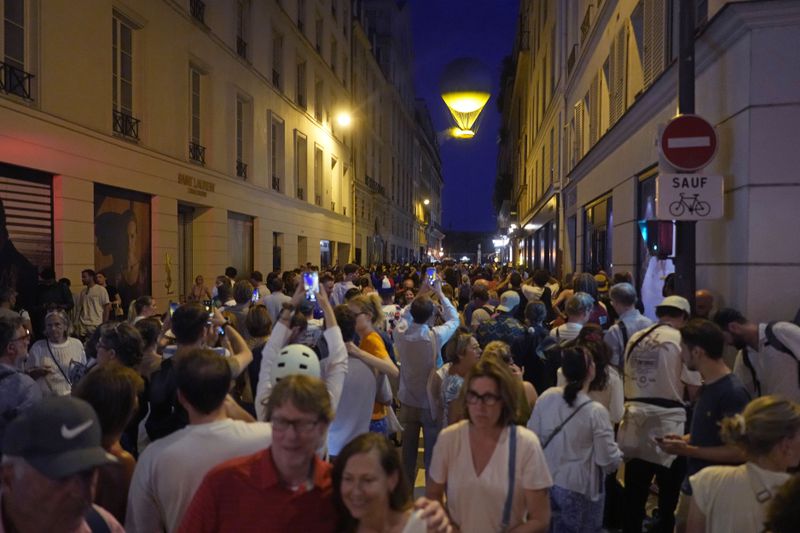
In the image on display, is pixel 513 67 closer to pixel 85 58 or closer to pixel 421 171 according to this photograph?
pixel 421 171

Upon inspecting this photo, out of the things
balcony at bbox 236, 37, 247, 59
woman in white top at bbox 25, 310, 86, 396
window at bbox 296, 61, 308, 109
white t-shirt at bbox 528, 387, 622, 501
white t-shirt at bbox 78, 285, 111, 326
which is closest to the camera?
white t-shirt at bbox 528, 387, 622, 501

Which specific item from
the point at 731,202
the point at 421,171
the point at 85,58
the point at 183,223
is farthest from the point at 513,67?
the point at 731,202

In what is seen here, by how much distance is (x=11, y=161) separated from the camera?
10.1 meters

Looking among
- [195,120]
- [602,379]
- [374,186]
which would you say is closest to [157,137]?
[195,120]

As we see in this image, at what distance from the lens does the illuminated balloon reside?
7.46 m

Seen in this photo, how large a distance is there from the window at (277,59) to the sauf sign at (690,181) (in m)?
19.4

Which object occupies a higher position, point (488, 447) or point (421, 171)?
point (421, 171)

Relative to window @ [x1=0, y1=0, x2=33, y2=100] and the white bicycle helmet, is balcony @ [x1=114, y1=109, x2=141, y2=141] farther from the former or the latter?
the white bicycle helmet

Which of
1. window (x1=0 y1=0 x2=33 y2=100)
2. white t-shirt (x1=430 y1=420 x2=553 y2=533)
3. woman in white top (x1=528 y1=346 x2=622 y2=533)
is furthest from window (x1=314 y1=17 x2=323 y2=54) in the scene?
white t-shirt (x1=430 y1=420 x2=553 y2=533)

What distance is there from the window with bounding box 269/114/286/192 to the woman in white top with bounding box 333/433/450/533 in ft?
71.0

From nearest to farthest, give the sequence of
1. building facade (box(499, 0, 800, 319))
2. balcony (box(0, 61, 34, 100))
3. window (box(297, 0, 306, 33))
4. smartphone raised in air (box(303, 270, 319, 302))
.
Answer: smartphone raised in air (box(303, 270, 319, 302))
building facade (box(499, 0, 800, 319))
balcony (box(0, 61, 34, 100))
window (box(297, 0, 306, 33))

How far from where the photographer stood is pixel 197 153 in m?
17.0

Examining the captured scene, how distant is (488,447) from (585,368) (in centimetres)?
118

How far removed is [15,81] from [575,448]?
10773 millimetres
